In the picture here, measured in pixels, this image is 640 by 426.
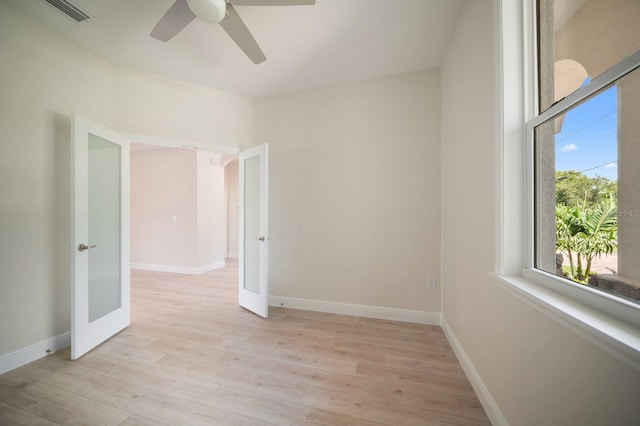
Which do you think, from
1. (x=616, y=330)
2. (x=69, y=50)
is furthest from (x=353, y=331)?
(x=69, y=50)

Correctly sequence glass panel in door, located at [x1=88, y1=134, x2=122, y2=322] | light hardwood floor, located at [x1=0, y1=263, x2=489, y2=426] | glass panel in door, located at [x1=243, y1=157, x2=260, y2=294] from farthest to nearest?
glass panel in door, located at [x1=243, y1=157, x2=260, y2=294]
glass panel in door, located at [x1=88, y1=134, x2=122, y2=322]
light hardwood floor, located at [x1=0, y1=263, x2=489, y2=426]

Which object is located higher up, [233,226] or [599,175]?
[599,175]

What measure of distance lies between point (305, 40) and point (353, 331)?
2893mm

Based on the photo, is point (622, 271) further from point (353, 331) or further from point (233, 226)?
point (233, 226)

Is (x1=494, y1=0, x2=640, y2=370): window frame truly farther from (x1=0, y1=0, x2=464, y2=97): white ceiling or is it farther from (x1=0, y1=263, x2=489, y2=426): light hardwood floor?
(x1=0, y1=263, x2=489, y2=426): light hardwood floor

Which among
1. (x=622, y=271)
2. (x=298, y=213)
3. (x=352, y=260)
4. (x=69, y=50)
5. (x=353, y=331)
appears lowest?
(x=353, y=331)

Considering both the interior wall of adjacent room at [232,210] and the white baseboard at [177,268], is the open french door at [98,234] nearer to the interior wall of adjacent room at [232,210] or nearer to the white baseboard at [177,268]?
the white baseboard at [177,268]

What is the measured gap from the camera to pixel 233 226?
20.7 feet

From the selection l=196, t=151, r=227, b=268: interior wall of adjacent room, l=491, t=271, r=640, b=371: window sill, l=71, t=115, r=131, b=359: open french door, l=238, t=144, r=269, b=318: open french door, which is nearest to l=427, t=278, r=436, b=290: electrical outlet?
l=491, t=271, r=640, b=371: window sill

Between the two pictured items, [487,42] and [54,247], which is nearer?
[487,42]

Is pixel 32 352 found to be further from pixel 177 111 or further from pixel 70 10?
pixel 70 10

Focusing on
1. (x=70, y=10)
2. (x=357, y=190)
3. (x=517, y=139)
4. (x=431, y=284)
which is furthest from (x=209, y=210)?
(x=517, y=139)

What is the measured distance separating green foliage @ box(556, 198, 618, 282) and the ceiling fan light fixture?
84.5 inches

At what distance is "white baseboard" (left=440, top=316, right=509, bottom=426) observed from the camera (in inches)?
47.6
